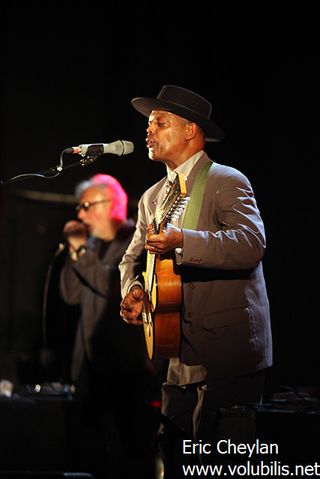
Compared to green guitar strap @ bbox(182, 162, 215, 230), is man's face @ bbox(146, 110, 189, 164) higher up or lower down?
higher up

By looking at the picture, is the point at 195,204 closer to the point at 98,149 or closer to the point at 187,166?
the point at 187,166

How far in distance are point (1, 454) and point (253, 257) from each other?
252 cm

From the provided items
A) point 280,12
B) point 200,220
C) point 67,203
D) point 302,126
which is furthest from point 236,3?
point 200,220

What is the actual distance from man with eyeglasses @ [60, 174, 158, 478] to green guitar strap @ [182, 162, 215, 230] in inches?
68.2

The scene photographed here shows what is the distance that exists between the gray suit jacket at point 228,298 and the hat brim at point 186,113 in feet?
1.23

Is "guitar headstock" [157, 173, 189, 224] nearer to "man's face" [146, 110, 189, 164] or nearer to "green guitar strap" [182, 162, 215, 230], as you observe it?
"green guitar strap" [182, 162, 215, 230]

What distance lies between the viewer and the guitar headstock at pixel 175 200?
3.43m

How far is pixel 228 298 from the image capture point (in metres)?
3.65

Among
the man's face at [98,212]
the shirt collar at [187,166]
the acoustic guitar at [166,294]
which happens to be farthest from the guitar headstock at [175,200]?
the man's face at [98,212]

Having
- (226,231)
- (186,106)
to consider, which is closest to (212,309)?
(226,231)

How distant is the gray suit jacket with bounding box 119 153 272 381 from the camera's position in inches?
141

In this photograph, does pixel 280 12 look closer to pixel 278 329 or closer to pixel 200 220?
pixel 278 329

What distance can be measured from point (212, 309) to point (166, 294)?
238 millimetres

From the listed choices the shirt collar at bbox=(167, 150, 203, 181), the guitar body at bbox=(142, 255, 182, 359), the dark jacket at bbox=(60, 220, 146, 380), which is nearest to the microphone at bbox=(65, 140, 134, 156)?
the shirt collar at bbox=(167, 150, 203, 181)
